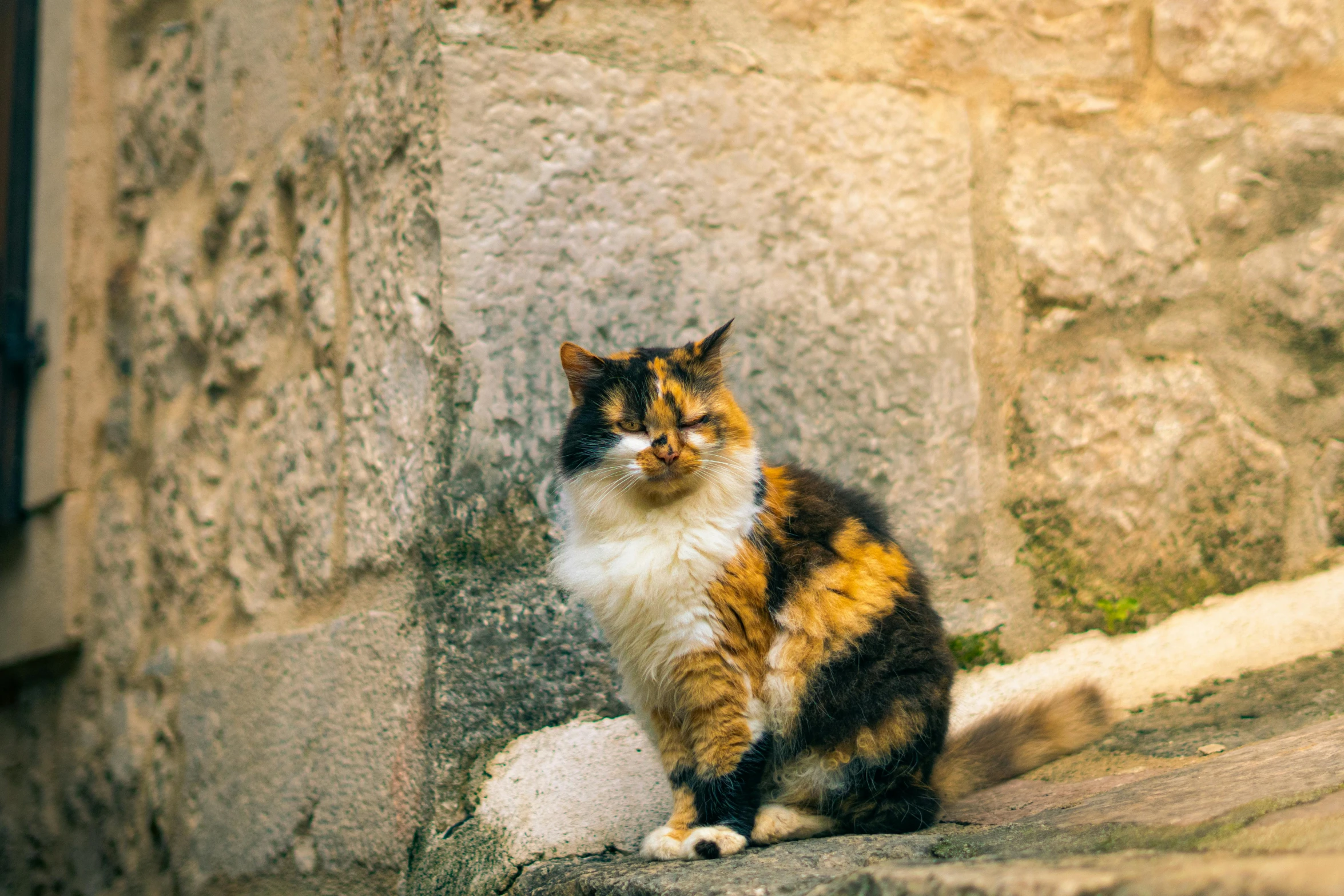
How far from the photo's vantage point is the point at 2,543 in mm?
3727

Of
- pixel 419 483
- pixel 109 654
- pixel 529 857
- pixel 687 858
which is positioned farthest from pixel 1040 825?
pixel 109 654

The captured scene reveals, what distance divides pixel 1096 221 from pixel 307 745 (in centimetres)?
231

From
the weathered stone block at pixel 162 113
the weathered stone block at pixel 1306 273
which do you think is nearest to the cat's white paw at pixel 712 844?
the weathered stone block at pixel 1306 273

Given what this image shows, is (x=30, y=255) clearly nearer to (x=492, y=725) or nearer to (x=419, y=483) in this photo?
(x=419, y=483)

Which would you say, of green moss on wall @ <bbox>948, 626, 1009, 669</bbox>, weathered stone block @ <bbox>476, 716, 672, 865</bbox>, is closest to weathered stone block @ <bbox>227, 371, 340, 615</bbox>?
weathered stone block @ <bbox>476, 716, 672, 865</bbox>

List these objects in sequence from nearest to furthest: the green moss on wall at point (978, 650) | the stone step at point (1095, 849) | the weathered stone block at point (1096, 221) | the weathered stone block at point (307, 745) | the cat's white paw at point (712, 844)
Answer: the stone step at point (1095, 849) < the cat's white paw at point (712, 844) < the weathered stone block at point (307, 745) < the green moss on wall at point (978, 650) < the weathered stone block at point (1096, 221)

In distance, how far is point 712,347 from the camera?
1999mm

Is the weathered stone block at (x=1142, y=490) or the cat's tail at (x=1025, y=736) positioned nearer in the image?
the cat's tail at (x=1025, y=736)

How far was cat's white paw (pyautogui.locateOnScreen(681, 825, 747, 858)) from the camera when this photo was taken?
5.72ft

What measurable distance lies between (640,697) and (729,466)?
1.58ft

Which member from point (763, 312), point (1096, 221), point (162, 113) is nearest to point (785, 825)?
point (763, 312)

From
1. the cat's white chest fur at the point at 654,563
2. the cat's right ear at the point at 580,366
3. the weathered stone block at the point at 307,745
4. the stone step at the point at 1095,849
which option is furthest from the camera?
the weathered stone block at the point at 307,745

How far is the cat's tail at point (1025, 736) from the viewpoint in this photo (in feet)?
6.70

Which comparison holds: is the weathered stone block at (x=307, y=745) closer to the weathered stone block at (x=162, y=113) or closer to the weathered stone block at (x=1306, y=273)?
the weathered stone block at (x=162, y=113)
